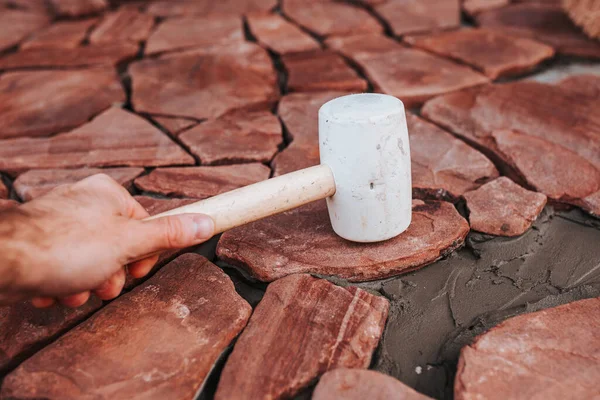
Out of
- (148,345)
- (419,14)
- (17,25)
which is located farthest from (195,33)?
(148,345)

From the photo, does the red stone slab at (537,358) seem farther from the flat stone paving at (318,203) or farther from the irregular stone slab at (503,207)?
the irregular stone slab at (503,207)

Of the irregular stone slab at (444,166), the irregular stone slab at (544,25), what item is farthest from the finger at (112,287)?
the irregular stone slab at (544,25)

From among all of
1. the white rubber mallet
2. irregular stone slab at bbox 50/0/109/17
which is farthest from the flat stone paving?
irregular stone slab at bbox 50/0/109/17

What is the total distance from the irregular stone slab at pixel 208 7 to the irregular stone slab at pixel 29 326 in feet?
7.96

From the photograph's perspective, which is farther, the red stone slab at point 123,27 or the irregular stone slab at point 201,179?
the red stone slab at point 123,27

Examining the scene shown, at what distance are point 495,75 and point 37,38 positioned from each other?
2.42 metres

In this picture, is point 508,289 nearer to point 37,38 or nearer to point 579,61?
point 579,61

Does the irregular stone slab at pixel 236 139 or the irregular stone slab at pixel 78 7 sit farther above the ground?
the irregular stone slab at pixel 78 7

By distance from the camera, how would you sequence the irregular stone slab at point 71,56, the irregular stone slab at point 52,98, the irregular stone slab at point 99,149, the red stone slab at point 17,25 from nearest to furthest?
the irregular stone slab at point 99,149
the irregular stone slab at point 52,98
the irregular stone slab at point 71,56
the red stone slab at point 17,25

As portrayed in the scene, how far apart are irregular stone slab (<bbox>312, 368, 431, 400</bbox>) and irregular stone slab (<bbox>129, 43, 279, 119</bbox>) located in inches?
51.9

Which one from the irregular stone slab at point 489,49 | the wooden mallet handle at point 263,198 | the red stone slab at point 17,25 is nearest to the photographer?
the wooden mallet handle at point 263,198

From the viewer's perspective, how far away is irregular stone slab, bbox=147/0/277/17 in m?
3.26

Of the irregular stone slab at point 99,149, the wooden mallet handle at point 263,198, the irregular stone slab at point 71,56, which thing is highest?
the wooden mallet handle at point 263,198

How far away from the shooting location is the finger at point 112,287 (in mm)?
1157
